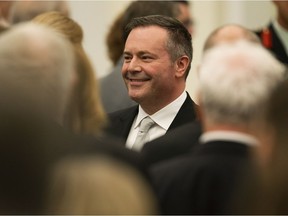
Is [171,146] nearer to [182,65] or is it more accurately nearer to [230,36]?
[230,36]

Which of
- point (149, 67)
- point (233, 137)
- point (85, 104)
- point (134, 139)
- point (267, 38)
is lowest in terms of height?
point (134, 139)

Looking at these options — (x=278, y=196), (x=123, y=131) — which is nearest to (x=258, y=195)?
(x=278, y=196)

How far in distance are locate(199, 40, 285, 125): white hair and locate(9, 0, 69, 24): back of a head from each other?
292 cm

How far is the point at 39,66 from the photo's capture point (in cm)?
450

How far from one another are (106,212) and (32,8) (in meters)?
4.23

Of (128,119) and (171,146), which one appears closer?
(171,146)

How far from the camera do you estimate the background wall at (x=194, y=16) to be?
10.8 meters

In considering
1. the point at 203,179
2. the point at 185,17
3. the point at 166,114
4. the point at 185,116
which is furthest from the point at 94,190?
the point at 185,17

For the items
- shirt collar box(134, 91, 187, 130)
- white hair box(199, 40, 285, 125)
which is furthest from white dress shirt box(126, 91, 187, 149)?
white hair box(199, 40, 285, 125)

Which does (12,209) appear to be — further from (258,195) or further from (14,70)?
(14,70)

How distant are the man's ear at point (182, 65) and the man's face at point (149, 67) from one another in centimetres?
4

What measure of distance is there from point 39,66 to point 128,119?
6.96 ft

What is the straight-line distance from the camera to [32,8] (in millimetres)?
7406

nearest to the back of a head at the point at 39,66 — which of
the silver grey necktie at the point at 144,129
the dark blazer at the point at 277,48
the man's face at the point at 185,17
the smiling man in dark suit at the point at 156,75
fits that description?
the silver grey necktie at the point at 144,129
